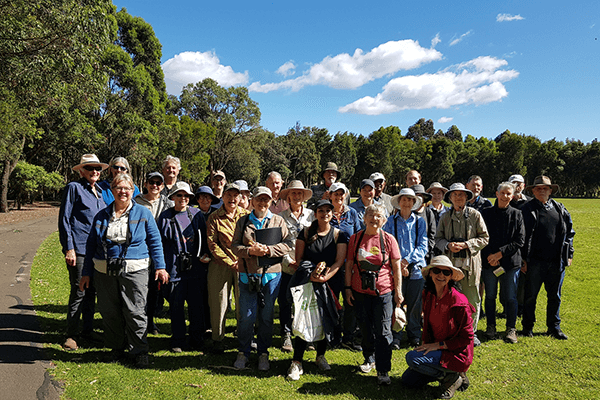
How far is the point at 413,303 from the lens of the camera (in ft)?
19.6

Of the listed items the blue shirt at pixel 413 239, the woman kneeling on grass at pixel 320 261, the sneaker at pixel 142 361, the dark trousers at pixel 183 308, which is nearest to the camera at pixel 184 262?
the dark trousers at pixel 183 308

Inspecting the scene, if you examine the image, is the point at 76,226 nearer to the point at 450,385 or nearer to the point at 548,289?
the point at 450,385

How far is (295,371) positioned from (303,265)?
139 centimetres

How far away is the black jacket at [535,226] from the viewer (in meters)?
6.35

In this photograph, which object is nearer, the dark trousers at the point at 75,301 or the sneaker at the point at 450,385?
the sneaker at the point at 450,385

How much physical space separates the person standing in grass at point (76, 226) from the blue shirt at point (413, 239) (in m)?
4.78

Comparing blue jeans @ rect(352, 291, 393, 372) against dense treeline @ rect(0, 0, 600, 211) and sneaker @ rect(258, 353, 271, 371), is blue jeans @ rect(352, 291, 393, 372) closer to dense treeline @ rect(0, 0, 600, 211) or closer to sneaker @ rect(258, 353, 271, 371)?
sneaker @ rect(258, 353, 271, 371)

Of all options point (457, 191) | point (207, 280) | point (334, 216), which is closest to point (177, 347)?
point (207, 280)

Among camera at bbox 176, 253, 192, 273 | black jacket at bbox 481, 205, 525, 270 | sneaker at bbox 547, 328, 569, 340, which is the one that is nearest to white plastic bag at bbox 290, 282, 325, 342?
camera at bbox 176, 253, 192, 273

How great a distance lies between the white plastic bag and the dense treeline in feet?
32.7

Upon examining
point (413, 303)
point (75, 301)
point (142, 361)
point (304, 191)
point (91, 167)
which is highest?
point (91, 167)

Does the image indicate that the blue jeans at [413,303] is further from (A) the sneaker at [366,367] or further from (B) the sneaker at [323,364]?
(B) the sneaker at [323,364]

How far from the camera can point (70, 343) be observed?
5.23m

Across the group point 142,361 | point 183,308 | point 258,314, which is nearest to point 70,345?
point 142,361
